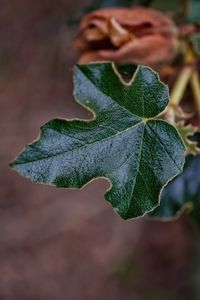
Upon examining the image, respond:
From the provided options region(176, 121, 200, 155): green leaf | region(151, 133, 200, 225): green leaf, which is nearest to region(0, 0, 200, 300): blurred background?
region(151, 133, 200, 225): green leaf

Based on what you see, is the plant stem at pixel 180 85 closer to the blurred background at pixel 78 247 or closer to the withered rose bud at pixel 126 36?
the withered rose bud at pixel 126 36

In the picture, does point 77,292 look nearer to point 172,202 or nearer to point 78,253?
point 78,253

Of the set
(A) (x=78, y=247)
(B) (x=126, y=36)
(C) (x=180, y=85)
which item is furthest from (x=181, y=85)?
(A) (x=78, y=247)

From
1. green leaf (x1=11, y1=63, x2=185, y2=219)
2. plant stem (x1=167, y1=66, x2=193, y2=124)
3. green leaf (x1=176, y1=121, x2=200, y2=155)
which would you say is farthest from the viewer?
plant stem (x1=167, y1=66, x2=193, y2=124)

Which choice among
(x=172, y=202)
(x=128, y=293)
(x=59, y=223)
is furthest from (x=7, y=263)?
(x=172, y=202)

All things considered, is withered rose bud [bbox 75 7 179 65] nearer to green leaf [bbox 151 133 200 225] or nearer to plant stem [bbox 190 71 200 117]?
plant stem [bbox 190 71 200 117]

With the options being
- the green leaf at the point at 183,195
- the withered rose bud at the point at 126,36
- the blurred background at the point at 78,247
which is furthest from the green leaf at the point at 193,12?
the blurred background at the point at 78,247

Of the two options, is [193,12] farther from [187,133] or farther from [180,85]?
[187,133]
